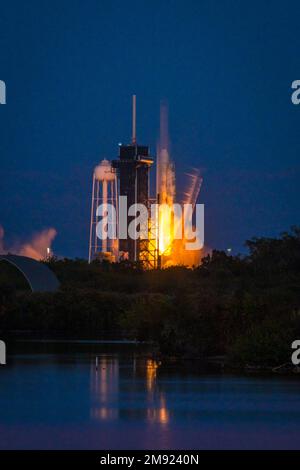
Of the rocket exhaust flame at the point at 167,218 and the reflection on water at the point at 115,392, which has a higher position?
the rocket exhaust flame at the point at 167,218

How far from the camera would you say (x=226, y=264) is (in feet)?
393

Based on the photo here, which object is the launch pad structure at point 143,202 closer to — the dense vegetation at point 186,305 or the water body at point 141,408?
the dense vegetation at point 186,305

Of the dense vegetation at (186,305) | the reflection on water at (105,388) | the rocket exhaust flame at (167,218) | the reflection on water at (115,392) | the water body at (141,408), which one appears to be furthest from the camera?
the rocket exhaust flame at (167,218)

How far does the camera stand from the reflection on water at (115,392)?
34.5m

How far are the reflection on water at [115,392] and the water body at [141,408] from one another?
30mm

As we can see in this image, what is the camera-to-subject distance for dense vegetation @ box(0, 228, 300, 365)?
52.7 m

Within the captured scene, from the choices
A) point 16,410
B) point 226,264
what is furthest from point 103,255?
point 16,410

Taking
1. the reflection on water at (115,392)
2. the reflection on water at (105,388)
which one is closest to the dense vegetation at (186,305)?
the reflection on water at (115,392)

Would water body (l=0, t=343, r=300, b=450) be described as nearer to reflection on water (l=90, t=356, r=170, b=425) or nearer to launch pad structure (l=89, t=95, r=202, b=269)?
reflection on water (l=90, t=356, r=170, b=425)

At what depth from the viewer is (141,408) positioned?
→ 118ft

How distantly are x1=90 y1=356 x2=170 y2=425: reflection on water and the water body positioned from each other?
30 millimetres

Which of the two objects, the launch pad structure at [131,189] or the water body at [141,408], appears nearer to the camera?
the water body at [141,408]

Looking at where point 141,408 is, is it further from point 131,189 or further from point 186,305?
point 131,189
